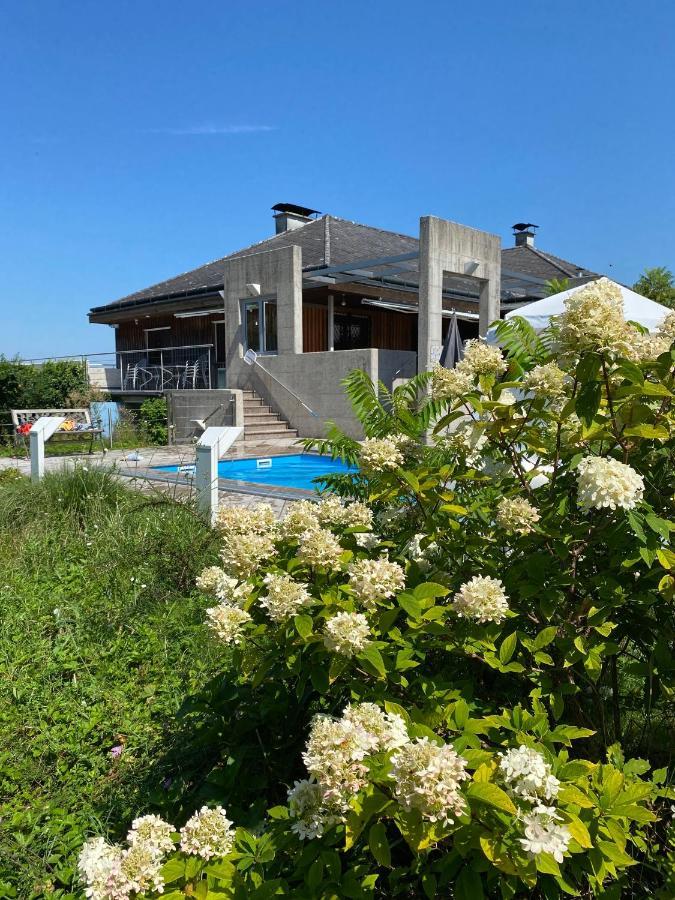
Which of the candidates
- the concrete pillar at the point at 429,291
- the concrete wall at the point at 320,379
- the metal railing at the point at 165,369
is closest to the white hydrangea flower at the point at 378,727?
the concrete pillar at the point at 429,291

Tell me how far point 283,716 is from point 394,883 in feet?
2.57

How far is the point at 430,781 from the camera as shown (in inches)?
47.6

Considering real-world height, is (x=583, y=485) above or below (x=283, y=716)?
above

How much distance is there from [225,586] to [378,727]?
29.3 inches

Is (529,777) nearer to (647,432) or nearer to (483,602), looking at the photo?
(483,602)

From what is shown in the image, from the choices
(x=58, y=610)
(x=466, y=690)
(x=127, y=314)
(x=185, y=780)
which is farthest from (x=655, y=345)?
(x=127, y=314)

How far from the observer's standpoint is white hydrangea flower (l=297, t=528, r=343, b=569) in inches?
71.0

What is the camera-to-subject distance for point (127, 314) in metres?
26.2

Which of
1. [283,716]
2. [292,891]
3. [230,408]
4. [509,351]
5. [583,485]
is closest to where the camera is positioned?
[292,891]

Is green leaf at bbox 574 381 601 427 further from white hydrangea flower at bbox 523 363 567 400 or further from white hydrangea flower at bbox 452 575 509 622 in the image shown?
white hydrangea flower at bbox 452 575 509 622

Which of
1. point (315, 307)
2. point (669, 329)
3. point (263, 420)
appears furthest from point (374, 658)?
point (315, 307)

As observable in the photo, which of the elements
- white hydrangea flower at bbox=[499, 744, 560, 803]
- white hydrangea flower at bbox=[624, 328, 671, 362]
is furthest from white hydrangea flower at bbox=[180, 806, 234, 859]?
white hydrangea flower at bbox=[624, 328, 671, 362]

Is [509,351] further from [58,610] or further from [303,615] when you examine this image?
[58,610]

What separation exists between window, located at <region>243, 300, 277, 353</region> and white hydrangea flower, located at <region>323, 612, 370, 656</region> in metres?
19.5
